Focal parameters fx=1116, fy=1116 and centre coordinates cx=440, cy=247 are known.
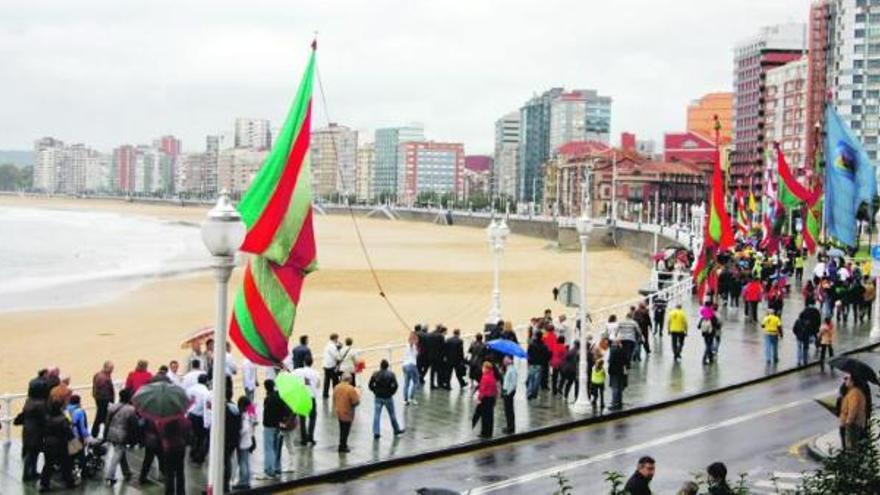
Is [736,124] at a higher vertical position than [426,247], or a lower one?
higher

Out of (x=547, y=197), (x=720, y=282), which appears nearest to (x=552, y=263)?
(x=720, y=282)

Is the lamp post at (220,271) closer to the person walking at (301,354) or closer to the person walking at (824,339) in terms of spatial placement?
the person walking at (301,354)

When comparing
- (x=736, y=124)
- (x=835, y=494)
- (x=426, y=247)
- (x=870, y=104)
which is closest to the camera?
(x=835, y=494)

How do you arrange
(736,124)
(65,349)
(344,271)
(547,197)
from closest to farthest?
(65,349)
(344,271)
(736,124)
(547,197)

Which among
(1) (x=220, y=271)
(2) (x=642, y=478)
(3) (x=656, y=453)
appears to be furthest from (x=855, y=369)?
(1) (x=220, y=271)

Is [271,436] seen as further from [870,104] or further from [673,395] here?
[870,104]

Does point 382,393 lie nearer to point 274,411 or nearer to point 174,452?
point 274,411

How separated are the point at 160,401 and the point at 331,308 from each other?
29.9 meters

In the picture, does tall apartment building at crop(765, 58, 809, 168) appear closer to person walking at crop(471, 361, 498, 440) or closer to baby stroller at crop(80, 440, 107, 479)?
person walking at crop(471, 361, 498, 440)

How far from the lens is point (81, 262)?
68.2m

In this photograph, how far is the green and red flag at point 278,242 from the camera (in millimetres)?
12172

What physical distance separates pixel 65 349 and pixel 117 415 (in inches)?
757

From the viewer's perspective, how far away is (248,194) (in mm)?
12508

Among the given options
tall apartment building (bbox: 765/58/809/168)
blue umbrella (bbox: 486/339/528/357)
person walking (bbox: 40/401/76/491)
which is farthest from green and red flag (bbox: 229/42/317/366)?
tall apartment building (bbox: 765/58/809/168)
